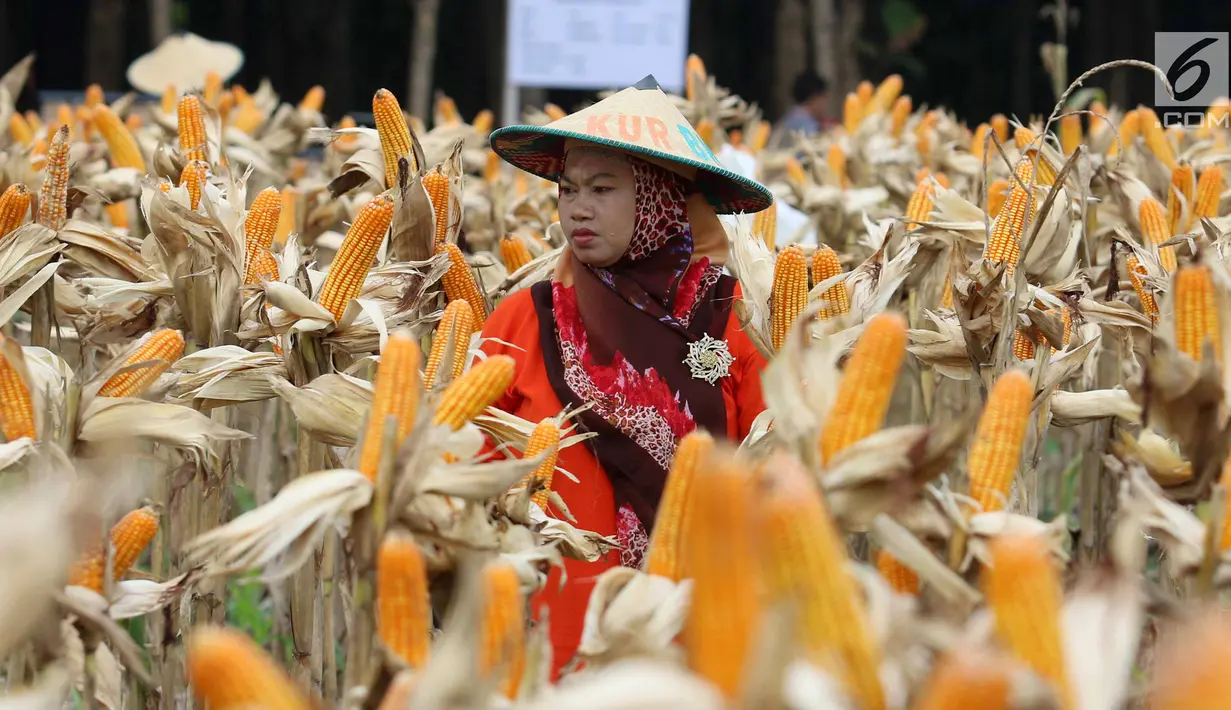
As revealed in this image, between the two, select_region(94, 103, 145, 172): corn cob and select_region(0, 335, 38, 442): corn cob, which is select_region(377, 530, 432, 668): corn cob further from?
select_region(94, 103, 145, 172): corn cob

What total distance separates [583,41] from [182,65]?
2.19 metres

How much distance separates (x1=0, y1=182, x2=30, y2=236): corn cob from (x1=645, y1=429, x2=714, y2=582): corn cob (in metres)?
1.99

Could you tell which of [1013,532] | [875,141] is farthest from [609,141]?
[875,141]

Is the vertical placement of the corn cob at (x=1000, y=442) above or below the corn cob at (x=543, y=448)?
above

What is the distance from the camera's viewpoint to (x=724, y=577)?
1.33 meters

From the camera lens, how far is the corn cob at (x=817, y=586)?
138cm

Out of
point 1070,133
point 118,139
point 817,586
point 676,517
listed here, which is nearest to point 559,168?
point 676,517

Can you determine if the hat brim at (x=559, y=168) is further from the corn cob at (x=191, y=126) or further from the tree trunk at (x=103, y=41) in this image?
the tree trunk at (x=103, y=41)

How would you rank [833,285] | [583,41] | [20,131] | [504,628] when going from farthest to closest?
1. [583,41]
2. [20,131]
3. [833,285]
4. [504,628]

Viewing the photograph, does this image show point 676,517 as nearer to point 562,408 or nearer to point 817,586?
point 817,586

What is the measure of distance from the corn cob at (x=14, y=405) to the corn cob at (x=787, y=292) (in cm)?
143

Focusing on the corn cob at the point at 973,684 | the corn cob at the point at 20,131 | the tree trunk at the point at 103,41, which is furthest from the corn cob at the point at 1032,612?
the tree trunk at the point at 103,41

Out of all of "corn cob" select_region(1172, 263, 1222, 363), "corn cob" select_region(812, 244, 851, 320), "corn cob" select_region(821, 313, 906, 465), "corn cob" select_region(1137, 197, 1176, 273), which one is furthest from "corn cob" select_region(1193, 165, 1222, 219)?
"corn cob" select_region(821, 313, 906, 465)

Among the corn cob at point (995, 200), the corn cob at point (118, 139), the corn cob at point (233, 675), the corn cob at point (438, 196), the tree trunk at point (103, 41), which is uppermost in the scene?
the corn cob at point (438, 196)
